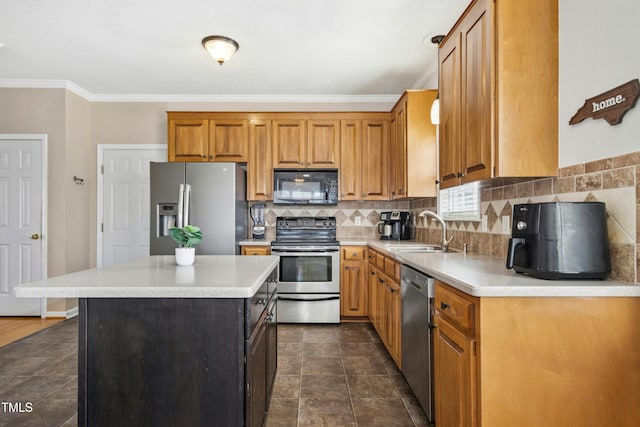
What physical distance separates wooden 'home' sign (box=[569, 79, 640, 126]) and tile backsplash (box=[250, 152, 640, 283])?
0.57ft

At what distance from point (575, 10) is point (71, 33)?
11.4 ft

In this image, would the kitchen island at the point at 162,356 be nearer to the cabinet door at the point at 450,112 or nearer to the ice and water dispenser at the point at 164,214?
the cabinet door at the point at 450,112

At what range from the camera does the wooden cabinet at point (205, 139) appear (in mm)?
3922

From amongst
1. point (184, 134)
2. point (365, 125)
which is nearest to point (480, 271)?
point (365, 125)

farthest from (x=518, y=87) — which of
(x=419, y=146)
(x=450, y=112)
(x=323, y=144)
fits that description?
(x=323, y=144)

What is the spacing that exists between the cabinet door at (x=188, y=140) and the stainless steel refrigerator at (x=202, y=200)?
35 cm

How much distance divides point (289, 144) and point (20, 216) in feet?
10.3

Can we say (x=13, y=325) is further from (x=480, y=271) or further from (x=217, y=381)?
(x=480, y=271)

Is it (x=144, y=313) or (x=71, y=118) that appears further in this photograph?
(x=71, y=118)

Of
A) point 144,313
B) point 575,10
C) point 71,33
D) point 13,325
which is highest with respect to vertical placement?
point 71,33

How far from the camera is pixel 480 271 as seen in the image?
5.33ft

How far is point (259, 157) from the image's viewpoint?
3947 mm

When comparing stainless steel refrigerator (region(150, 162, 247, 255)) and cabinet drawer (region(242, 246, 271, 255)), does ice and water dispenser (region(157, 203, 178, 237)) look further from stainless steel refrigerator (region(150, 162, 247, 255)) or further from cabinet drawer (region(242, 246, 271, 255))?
cabinet drawer (region(242, 246, 271, 255))

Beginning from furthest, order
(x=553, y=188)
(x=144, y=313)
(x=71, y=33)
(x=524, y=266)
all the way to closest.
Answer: (x=71, y=33)
(x=553, y=188)
(x=524, y=266)
(x=144, y=313)
